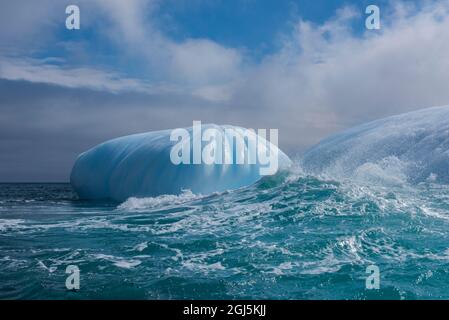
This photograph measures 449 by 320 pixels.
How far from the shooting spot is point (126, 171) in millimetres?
15484

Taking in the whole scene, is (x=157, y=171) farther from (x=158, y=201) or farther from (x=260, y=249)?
(x=260, y=249)

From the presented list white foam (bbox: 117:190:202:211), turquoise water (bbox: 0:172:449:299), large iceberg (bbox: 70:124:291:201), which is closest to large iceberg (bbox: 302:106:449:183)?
turquoise water (bbox: 0:172:449:299)

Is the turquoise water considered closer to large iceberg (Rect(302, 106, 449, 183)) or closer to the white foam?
large iceberg (Rect(302, 106, 449, 183))

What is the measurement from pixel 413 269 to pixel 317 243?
4.61 ft

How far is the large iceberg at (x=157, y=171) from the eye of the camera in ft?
45.8

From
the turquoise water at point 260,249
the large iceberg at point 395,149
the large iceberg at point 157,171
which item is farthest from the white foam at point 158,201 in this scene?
the large iceberg at point 395,149

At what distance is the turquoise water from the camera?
4727mm

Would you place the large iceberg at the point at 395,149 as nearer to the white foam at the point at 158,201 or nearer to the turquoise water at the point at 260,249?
the turquoise water at the point at 260,249

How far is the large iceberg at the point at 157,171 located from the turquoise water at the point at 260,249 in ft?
13.0

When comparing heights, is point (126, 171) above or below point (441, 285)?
above

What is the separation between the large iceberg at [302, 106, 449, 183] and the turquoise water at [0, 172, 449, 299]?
21.5 inches

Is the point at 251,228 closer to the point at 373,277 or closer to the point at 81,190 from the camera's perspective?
the point at 373,277
